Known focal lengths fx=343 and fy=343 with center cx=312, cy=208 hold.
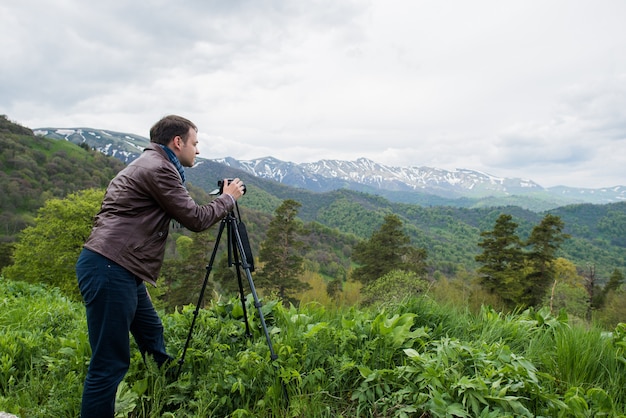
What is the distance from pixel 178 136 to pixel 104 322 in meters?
1.65

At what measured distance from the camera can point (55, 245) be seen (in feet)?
80.0

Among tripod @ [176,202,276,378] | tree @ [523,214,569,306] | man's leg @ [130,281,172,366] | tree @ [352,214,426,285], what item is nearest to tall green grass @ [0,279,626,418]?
man's leg @ [130,281,172,366]

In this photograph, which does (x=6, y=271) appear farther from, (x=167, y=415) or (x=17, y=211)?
(x=17, y=211)

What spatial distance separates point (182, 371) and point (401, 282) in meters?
23.9

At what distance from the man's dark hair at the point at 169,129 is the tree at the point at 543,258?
36649mm

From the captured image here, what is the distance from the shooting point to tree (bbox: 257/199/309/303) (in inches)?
1282

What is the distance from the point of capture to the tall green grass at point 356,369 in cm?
257

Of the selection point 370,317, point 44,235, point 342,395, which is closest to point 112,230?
point 342,395

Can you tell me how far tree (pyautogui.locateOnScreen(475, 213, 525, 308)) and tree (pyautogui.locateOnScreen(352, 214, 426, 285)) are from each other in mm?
6693

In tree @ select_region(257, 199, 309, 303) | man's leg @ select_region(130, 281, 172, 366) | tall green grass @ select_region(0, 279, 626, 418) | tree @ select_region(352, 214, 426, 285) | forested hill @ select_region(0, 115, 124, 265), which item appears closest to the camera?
tall green grass @ select_region(0, 279, 626, 418)

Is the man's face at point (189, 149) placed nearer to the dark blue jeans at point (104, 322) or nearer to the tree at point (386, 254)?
the dark blue jeans at point (104, 322)

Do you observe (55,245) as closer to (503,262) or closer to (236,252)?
(236,252)

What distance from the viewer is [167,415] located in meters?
3.07

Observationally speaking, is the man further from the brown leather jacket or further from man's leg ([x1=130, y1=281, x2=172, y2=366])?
man's leg ([x1=130, y1=281, x2=172, y2=366])
